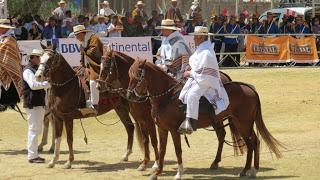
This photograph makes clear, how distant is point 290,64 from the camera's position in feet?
108

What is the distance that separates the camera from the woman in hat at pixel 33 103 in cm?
1468

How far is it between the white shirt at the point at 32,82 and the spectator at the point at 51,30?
39.1ft

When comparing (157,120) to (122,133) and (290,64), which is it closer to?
(122,133)

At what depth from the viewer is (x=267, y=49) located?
3231 centimetres

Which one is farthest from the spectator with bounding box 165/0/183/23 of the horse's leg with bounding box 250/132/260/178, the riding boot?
the riding boot

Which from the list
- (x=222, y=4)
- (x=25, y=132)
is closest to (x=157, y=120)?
(x=25, y=132)

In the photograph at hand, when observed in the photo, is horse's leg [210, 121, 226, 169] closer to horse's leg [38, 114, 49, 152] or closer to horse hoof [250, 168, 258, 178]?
horse hoof [250, 168, 258, 178]

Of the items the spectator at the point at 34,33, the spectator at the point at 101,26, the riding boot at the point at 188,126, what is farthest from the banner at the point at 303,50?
the riding boot at the point at 188,126

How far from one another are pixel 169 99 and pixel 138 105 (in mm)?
1089

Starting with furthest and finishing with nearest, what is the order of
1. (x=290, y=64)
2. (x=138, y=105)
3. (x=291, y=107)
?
(x=290, y=64) → (x=291, y=107) → (x=138, y=105)

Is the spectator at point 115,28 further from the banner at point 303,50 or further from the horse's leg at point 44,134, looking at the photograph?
the horse's leg at point 44,134

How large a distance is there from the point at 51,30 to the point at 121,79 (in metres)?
13.8

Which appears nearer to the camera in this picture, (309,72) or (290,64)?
(309,72)

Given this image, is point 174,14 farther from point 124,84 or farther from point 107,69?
point 107,69
